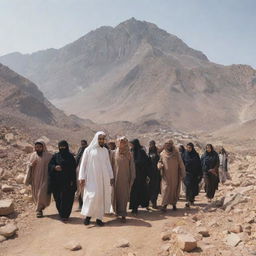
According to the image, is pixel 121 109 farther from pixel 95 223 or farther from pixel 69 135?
pixel 95 223

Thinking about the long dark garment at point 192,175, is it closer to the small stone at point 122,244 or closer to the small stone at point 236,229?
the small stone at point 236,229

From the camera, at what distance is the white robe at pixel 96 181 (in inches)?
233

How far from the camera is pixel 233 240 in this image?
4828 millimetres

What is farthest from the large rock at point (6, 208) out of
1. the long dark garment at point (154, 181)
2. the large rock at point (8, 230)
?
the long dark garment at point (154, 181)

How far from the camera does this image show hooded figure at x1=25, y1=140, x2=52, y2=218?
655cm

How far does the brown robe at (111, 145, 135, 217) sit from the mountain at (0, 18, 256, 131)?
52.2 m

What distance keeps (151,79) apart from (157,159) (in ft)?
253

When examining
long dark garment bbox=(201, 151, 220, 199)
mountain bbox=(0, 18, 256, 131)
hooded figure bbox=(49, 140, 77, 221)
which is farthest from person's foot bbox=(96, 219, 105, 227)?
mountain bbox=(0, 18, 256, 131)

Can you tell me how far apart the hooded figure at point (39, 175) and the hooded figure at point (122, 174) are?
3.84 feet

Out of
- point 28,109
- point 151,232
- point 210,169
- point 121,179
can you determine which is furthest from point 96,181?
point 28,109

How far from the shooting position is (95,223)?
20.2 ft

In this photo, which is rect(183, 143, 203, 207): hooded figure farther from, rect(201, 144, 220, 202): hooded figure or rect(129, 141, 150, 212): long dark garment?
rect(129, 141, 150, 212): long dark garment

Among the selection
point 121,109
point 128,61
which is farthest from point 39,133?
point 128,61

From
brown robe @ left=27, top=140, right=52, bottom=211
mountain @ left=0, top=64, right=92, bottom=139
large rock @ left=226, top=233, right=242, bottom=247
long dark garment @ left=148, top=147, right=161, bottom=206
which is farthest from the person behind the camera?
mountain @ left=0, top=64, right=92, bottom=139
